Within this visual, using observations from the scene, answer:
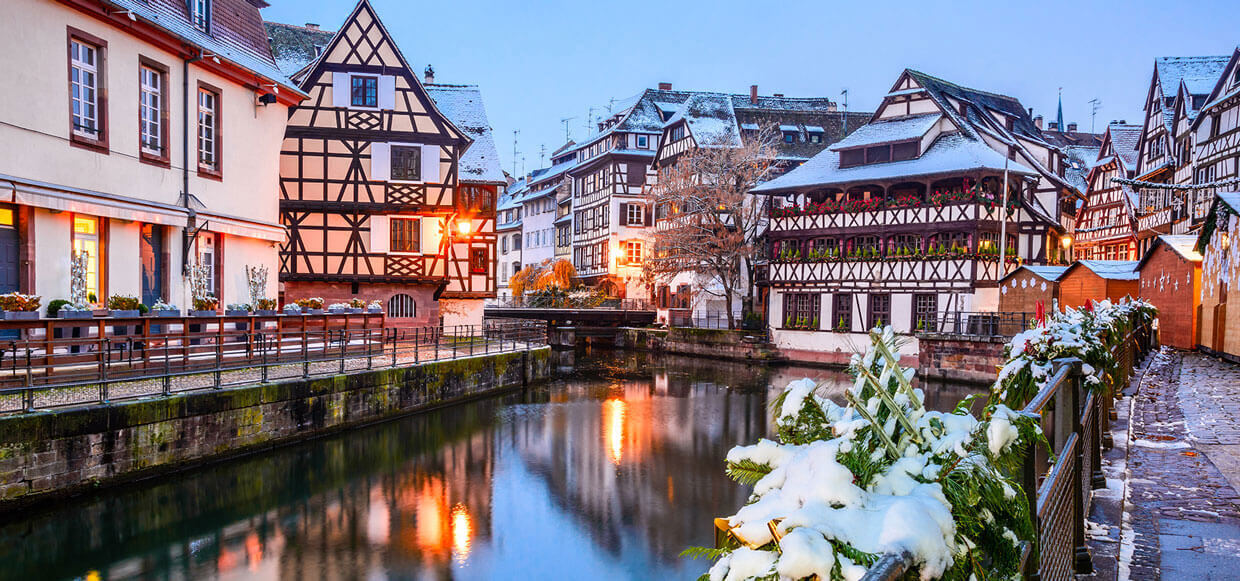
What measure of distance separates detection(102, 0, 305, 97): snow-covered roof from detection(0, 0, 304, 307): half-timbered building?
0.05m

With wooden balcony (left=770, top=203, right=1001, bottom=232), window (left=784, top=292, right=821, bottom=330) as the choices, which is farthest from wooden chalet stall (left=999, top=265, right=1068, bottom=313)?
window (left=784, top=292, right=821, bottom=330)

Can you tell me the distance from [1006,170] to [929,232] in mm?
3658

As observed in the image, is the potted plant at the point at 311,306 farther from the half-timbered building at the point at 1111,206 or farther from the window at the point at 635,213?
the half-timbered building at the point at 1111,206

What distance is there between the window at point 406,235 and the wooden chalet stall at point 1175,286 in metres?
23.3

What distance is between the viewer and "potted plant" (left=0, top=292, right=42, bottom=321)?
42.7ft

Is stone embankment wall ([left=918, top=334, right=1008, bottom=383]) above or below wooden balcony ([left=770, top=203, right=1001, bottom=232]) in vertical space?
below

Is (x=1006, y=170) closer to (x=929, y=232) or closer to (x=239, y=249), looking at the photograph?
(x=929, y=232)

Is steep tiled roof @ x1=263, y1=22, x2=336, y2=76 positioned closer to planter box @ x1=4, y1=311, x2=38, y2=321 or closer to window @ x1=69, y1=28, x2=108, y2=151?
window @ x1=69, y1=28, x2=108, y2=151

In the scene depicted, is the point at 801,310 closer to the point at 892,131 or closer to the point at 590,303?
the point at 892,131

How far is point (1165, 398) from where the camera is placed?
1102 cm

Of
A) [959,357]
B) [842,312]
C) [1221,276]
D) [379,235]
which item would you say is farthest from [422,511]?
[842,312]

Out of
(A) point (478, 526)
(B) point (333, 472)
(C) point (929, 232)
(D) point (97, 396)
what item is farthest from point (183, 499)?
(C) point (929, 232)

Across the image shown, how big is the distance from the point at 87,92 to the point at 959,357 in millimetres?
26872

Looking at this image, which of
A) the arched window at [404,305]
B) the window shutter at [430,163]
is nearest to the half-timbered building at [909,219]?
the window shutter at [430,163]
